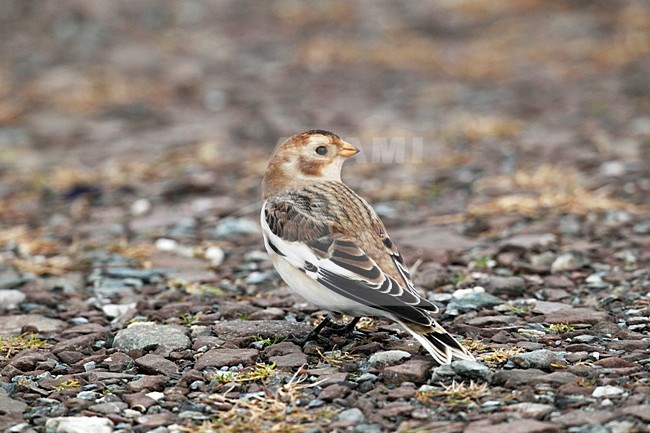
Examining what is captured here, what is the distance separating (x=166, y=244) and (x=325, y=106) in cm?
440

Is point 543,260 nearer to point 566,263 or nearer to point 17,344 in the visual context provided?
point 566,263

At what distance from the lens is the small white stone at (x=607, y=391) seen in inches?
129

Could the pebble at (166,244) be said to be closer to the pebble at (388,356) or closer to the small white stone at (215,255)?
the small white stone at (215,255)

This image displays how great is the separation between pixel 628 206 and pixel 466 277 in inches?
74.7

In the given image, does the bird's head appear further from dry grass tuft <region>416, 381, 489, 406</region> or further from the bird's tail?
dry grass tuft <region>416, 381, 489, 406</region>

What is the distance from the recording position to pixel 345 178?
320 inches

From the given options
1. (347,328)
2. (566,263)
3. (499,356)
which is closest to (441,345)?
(499,356)

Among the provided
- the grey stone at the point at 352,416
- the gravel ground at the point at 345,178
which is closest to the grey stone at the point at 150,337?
the gravel ground at the point at 345,178

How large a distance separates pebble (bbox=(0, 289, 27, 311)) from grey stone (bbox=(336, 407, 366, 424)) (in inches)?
94.3

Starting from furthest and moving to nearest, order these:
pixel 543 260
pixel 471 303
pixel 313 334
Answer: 1. pixel 543 260
2. pixel 471 303
3. pixel 313 334

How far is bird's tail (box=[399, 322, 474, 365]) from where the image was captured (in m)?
3.55

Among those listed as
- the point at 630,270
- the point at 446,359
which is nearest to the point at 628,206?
the point at 630,270

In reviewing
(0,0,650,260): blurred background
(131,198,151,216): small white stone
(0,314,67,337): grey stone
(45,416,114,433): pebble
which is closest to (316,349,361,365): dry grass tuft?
(45,416,114,433): pebble

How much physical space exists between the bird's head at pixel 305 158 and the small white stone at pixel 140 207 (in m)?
2.69
